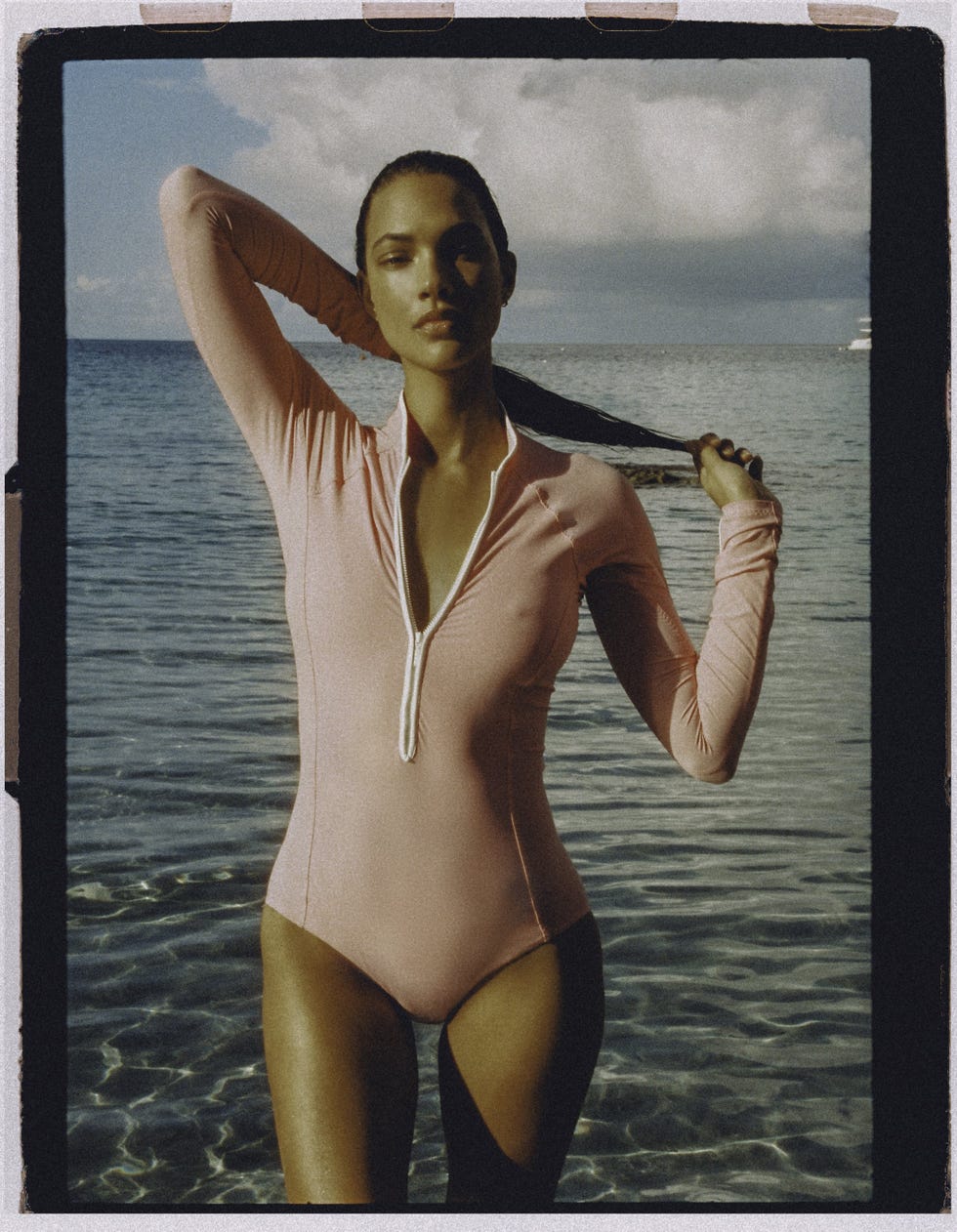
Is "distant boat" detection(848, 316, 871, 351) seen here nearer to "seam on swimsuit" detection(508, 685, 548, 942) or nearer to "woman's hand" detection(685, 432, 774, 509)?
"woman's hand" detection(685, 432, 774, 509)

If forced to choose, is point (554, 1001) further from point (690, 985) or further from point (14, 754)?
point (690, 985)

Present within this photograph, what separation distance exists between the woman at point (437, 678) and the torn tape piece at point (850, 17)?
0.65 m

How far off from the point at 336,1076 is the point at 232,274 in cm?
103

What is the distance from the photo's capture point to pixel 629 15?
2340 millimetres

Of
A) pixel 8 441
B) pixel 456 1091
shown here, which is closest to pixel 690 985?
pixel 456 1091

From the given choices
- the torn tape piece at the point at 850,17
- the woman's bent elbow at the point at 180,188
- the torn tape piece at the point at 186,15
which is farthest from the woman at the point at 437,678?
the torn tape piece at the point at 850,17

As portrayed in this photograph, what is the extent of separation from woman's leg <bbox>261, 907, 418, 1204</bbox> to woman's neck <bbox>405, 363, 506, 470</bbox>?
664 millimetres

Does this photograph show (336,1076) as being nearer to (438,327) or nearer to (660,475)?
(438,327)

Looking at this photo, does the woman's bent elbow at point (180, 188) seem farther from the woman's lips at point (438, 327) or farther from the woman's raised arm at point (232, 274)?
the woman's lips at point (438, 327)

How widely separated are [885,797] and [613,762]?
371 centimetres

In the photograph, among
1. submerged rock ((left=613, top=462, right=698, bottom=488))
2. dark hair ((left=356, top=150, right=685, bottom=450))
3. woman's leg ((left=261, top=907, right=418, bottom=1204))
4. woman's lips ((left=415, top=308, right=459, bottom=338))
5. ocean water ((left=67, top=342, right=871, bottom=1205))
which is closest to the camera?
woman's leg ((left=261, top=907, right=418, bottom=1204))

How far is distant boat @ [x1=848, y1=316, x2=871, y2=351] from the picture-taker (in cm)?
242

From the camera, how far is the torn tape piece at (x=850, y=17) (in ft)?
7.78

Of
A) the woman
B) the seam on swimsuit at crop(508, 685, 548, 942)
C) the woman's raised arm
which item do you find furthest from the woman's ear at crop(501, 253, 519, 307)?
the seam on swimsuit at crop(508, 685, 548, 942)
